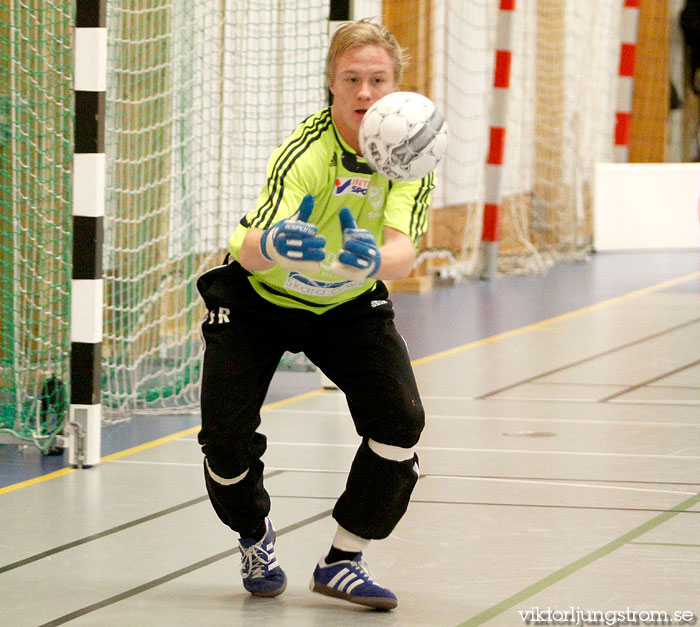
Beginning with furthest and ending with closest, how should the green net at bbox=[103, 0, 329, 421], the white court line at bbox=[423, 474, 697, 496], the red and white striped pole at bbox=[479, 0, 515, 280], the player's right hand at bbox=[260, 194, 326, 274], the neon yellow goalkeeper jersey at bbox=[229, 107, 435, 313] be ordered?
the red and white striped pole at bbox=[479, 0, 515, 280] < the green net at bbox=[103, 0, 329, 421] < the white court line at bbox=[423, 474, 697, 496] < the neon yellow goalkeeper jersey at bbox=[229, 107, 435, 313] < the player's right hand at bbox=[260, 194, 326, 274]

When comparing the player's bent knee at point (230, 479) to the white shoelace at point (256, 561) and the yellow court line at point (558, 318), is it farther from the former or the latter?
the yellow court line at point (558, 318)

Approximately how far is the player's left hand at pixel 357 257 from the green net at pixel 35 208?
2.37 meters

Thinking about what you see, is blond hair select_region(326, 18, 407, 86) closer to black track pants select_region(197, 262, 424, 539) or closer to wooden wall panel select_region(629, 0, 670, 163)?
black track pants select_region(197, 262, 424, 539)

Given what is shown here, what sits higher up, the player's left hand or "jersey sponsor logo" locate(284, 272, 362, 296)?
the player's left hand

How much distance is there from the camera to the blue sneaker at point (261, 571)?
3.30 metres

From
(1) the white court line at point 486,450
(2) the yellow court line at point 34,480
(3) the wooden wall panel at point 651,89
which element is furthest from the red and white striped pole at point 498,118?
(2) the yellow court line at point 34,480

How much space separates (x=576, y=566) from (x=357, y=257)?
46.6 inches

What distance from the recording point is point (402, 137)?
2.97 metres

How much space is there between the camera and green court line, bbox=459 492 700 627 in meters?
3.16

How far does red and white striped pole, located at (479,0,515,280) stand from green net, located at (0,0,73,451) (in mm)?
5642

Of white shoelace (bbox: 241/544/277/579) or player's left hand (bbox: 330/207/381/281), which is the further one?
white shoelace (bbox: 241/544/277/579)

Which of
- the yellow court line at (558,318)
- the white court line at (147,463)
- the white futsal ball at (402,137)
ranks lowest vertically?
the yellow court line at (558,318)

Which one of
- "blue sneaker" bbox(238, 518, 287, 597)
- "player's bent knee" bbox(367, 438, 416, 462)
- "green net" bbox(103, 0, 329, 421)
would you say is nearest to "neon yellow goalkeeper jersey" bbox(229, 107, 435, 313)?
"player's bent knee" bbox(367, 438, 416, 462)

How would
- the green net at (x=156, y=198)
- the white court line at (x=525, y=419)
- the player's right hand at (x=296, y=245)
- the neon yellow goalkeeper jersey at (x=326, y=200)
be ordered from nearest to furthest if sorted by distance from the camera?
1. the player's right hand at (x=296, y=245)
2. the neon yellow goalkeeper jersey at (x=326, y=200)
3. the white court line at (x=525, y=419)
4. the green net at (x=156, y=198)
